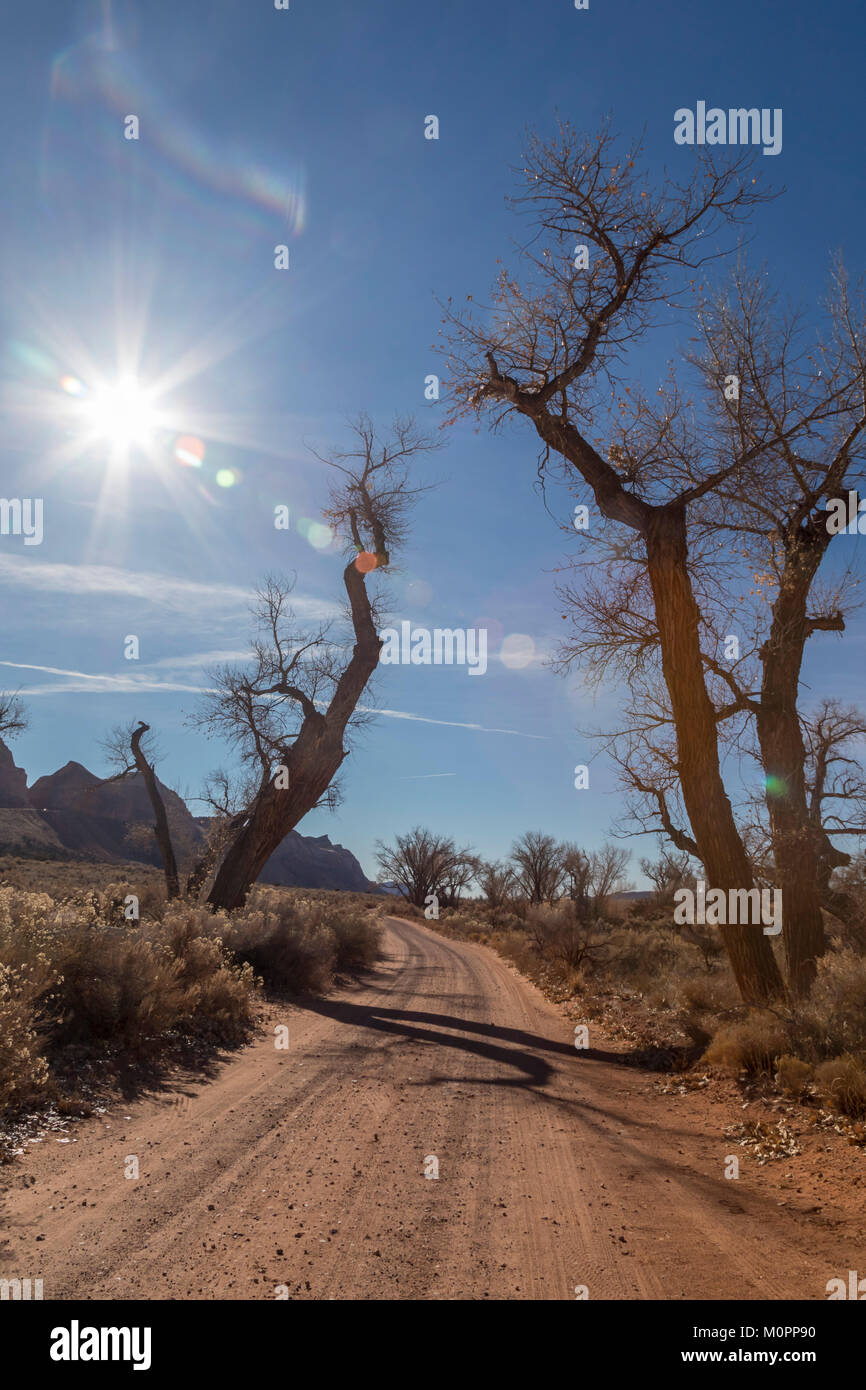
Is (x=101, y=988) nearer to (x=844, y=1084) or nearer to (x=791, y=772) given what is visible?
(x=844, y=1084)

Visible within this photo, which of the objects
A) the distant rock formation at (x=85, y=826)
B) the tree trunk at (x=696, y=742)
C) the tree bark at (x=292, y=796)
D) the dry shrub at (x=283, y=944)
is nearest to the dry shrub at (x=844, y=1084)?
the tree trunk at (x=696, y=742)

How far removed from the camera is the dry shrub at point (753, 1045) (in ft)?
24.8

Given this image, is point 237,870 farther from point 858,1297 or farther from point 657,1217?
point 858,1297

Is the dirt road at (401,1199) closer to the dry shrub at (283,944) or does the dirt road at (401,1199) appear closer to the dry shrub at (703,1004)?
the dry shrub at (703,1004)

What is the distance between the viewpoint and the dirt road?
3.66 m

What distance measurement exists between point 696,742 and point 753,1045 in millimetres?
3773

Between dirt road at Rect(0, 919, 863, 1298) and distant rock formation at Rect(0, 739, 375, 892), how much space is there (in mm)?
49473

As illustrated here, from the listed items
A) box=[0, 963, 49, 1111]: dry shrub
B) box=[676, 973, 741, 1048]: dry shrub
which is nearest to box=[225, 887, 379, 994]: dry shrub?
box=[676, 973, 741, 1048]: dry shrub

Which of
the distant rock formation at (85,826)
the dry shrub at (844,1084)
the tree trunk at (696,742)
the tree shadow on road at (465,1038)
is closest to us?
Answer: the dry shrub at (844,1084)

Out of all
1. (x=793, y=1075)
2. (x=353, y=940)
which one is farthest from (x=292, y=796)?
(x=793, y=1075)

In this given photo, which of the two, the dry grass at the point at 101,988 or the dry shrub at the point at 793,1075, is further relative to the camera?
the dry shrub at the point at 793,1075

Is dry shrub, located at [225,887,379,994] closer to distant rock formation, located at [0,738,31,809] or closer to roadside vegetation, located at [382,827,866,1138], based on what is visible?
roadside vegetation, located at [382,827,866,1138]

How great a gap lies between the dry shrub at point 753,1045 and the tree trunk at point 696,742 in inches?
53.6
